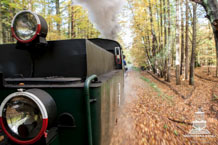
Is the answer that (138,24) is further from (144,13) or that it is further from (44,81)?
(44,81)

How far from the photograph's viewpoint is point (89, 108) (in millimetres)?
1257

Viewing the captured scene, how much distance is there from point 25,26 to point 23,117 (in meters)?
1.03

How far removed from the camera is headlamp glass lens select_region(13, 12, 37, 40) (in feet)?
5.18

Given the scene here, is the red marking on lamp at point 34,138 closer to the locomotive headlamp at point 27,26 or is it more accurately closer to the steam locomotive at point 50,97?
the steam locomotive at point 50,97

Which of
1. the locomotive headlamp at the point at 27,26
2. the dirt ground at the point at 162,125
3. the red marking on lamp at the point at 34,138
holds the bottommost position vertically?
the dirt ground at the point at 162,125

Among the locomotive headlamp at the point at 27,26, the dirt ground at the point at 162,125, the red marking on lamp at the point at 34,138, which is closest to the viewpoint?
→ the red marking on lamp at the point at 34,138

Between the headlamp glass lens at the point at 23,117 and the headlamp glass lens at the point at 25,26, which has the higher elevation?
the headlamp glass lens at the point at 25,26

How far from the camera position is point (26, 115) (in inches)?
47.2

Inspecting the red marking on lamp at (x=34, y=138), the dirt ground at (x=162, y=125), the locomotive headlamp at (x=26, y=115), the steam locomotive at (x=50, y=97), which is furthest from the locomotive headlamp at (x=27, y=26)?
the dirt ground at (x=162, y=125)

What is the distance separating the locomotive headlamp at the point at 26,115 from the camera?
113 centimetres

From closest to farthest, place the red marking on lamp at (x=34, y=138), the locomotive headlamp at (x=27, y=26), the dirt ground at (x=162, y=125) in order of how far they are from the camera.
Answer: the red marking on lamp at (x=34, y=138) → the locomotive headlamp at (x=27, y=26) → the dirt ground at (x=162, y=125)

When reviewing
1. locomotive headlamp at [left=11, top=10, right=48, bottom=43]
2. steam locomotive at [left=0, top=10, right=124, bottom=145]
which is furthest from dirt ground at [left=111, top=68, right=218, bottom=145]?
locomotive headlamp at [left=11, top=10, right=48, bottom=43]

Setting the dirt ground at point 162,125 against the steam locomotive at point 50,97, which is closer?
the steam locomotive at point 50,97

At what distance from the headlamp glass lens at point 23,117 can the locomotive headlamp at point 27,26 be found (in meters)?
0.78
